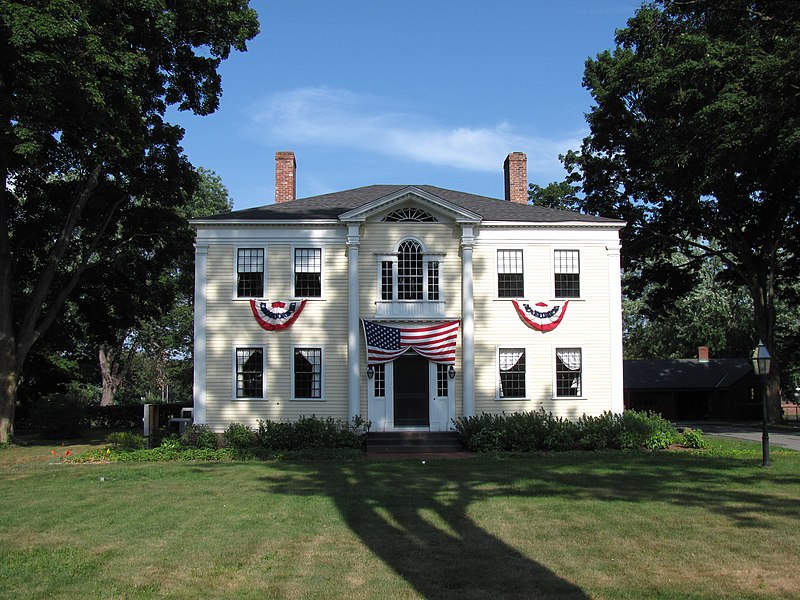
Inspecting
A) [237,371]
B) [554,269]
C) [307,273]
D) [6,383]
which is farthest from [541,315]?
[6,383]

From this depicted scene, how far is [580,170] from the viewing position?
110 feet

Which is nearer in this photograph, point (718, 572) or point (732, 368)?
point (718, 572)

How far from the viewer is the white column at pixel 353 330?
72.8 ft

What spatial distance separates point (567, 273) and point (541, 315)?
5.29 feet

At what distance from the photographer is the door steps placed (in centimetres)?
2105

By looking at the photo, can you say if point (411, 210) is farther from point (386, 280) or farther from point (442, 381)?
point (442, 381)

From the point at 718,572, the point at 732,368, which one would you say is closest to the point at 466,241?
the point at 718,572

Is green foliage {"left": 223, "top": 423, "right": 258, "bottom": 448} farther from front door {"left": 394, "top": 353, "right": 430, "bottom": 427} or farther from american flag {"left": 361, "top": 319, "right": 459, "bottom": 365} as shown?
front door {"left": 394, "top": 353, "right": 430, "bottom": 427}

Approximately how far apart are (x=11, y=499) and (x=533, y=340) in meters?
14.8

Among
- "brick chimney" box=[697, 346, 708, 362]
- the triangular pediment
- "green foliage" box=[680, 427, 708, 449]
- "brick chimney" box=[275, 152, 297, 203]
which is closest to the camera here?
"green foliage" box=[680, 427, 708, 449]

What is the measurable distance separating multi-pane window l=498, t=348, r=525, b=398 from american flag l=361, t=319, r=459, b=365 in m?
1.67

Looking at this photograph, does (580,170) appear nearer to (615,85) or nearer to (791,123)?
(615,85)

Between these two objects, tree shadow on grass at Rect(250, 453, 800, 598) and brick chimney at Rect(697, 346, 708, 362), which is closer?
tree shadow on grass at Rect(250, 453, 800, 598)

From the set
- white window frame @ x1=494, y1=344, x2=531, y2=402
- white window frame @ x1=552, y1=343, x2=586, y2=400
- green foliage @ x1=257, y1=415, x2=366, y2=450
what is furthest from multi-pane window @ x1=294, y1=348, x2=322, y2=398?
white window frame @ x1=552, y1=343, x2=586, y2=400
